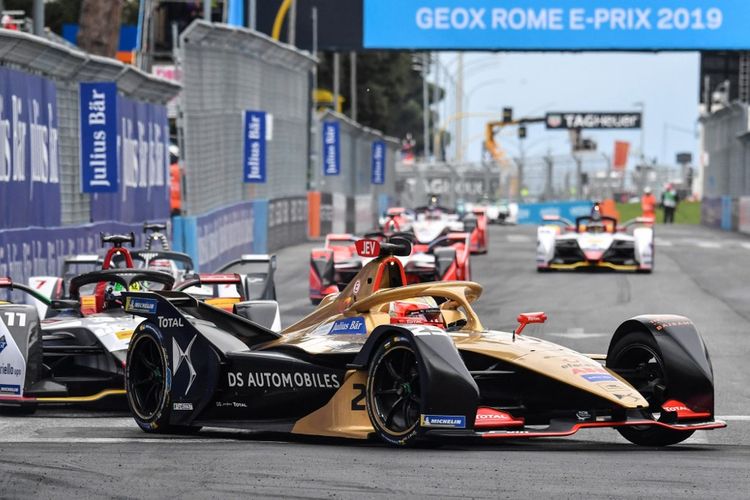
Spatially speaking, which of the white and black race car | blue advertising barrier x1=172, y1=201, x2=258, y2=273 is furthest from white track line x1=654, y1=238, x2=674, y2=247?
blue advertising barrier x1=172, y1=201, x2=258, y2=273

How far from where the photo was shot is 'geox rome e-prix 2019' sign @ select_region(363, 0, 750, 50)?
1759 inches

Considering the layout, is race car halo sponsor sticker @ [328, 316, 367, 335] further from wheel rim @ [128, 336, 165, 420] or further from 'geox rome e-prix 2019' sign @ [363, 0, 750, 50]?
'geox rome e-prix 2019' sign @ [363, 0, 750, 50]

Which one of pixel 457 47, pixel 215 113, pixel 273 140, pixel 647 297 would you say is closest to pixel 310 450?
pixel 647 297

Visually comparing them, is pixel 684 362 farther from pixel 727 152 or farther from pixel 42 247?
pixel 727 152

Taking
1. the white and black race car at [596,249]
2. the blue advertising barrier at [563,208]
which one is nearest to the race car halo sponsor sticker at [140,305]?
the white and black race car at [596,249]

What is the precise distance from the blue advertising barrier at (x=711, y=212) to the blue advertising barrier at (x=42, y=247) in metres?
37.6

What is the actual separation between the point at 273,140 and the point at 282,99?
5.90 ft

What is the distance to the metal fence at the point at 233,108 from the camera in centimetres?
2714

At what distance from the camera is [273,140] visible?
36.7m

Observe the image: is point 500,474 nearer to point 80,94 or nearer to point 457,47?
point 80,94

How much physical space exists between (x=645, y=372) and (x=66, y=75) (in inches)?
465

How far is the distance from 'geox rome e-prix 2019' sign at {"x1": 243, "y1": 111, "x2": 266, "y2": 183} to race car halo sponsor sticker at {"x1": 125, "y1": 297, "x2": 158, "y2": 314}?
2140cm

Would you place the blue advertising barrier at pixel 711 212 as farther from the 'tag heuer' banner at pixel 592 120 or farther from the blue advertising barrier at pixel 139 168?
the 'tag heuer' banner at pixel 592 120

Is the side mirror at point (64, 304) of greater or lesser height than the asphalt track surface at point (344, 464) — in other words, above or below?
above
